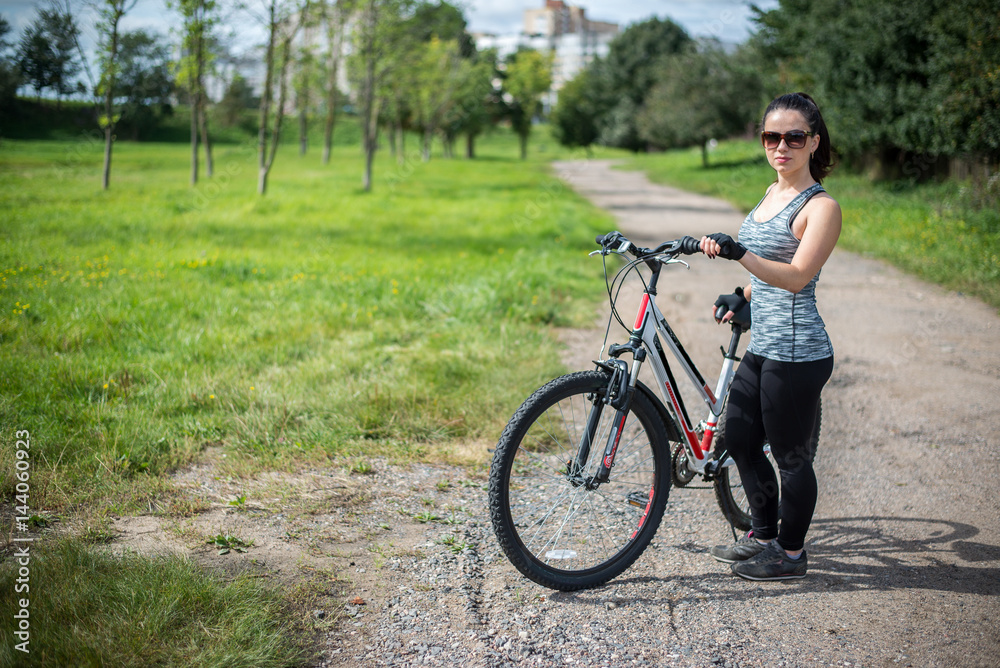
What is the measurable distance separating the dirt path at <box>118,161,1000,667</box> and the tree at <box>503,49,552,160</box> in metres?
55.7

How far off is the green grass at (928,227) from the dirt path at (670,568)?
5.03 m

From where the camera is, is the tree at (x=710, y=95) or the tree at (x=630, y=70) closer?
the tree at (x=710, y=95)

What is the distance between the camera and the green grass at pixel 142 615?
7.37 feet

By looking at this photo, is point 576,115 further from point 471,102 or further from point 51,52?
point 51,52

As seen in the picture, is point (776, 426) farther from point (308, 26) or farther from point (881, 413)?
point (308, 26)

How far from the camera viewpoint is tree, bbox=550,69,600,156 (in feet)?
216

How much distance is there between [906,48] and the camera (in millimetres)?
15258

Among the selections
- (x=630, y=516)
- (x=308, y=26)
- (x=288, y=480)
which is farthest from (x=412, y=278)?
(x=308, y=26)

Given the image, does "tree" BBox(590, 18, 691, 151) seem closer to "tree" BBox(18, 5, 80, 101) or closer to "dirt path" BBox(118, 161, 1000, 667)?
"tree" BBox(18, 5, 80, 101)

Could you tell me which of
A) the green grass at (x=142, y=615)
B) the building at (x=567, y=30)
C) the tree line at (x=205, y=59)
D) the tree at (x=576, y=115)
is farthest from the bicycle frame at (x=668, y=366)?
the building at (x=567, y=30)

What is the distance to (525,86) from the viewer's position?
5878 centimetres

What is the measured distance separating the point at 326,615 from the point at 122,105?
54.6ft

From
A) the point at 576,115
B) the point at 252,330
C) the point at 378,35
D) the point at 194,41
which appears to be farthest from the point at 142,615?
the point at 576,115

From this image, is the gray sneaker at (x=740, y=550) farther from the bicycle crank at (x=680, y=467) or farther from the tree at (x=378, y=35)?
the tree at (x=378, y=35)
